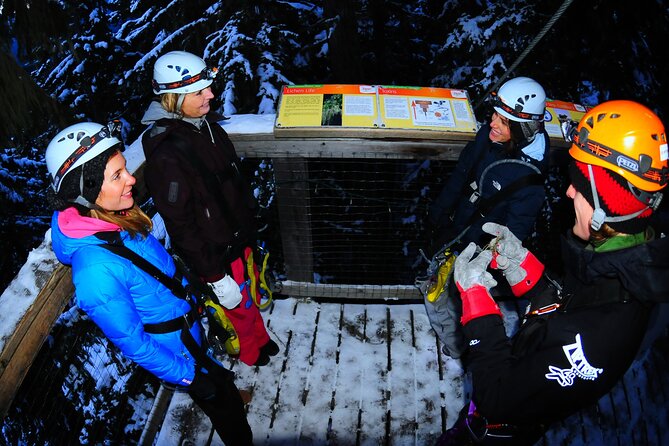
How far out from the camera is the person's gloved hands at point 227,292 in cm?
338

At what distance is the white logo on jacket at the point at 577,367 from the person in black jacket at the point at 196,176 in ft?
7.44

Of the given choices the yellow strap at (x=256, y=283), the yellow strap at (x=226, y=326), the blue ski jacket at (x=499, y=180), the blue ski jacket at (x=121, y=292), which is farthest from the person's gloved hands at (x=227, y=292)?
the blue ski jacket at (x=499, y=180)

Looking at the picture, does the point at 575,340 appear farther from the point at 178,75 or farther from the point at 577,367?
the point at 178,75

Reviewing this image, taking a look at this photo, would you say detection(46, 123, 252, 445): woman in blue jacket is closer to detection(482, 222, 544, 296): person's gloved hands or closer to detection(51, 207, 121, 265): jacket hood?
detection(51, 207, 121, 265): jacket hood

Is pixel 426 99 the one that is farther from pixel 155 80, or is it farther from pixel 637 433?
pixel 637 433

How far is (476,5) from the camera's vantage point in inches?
315

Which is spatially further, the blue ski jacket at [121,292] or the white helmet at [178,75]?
the white helmet at [178,75]

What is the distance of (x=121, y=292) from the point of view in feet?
7.98

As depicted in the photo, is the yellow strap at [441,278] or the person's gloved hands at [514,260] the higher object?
the person's gloved hands at [514,260]

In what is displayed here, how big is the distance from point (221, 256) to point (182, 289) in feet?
1.81

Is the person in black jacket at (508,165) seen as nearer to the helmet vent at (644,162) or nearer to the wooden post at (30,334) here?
the helmet vent at (644,162)

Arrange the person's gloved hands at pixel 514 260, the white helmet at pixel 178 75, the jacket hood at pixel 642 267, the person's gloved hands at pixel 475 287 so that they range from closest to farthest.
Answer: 1. the jacket hood at pixel 642 267
2. the person's gloved hands at pixel 475 287
3. the person's gloved hands at pixel 514 260
4. the white helmet at pixel 178 75

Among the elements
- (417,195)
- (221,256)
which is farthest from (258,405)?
(417,195)

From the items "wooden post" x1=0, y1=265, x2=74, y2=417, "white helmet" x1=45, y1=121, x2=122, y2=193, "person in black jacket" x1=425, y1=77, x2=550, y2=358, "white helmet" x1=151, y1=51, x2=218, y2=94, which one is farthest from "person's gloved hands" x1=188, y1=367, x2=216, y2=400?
"person in black jacket" x1=425, y1=77, x2=550, y2=358
